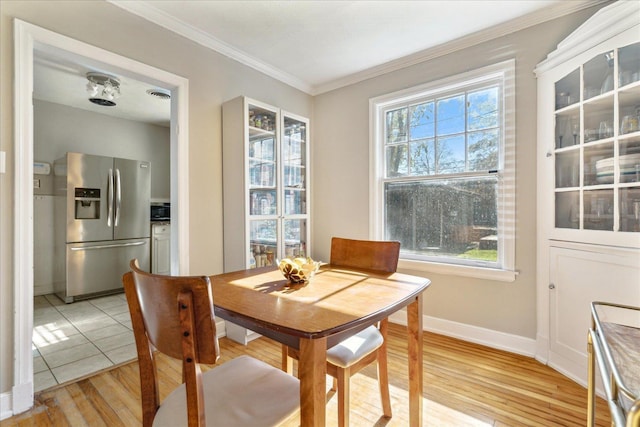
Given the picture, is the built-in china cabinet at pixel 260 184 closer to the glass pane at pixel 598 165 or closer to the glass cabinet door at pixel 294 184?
the glass cabinet door at pixel 294 184

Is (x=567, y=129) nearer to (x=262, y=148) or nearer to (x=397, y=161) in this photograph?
(x=397, y=161)

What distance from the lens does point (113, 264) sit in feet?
12.9

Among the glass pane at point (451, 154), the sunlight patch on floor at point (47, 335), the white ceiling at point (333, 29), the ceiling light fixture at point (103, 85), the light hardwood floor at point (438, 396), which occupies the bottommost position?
the light hardwood floor at point (438, 396)

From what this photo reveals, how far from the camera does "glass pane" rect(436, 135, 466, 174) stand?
2.64 meters

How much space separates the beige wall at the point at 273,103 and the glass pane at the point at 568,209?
188 millimetres

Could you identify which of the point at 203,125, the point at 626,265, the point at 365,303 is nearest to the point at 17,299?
the point at 203,125

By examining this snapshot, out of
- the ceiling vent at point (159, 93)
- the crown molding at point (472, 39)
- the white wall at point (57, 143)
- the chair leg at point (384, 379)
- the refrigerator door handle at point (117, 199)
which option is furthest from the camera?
the refrigerator door handle at point (117, 199)

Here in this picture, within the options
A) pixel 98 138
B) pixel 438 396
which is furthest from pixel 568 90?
pixel 98 138

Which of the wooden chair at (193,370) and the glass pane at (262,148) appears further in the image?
the glass pane at (262,148)

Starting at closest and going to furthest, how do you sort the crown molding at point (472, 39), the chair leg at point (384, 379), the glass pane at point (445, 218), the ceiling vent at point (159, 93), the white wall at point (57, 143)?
the chair leg at point (384, 379) < the crown molding at point (472, 39) < the glass pane at point (445, 218) < the ceiling vent at point (159, 93) < the white wall at point (57, 143)

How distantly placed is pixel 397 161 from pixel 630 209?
174cm

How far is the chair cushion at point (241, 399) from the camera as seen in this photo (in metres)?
0.89

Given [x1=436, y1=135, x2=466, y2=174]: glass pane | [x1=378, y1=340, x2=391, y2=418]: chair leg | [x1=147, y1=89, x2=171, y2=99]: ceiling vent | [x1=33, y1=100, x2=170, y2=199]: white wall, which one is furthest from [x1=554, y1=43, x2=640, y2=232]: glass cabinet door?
[x1=33, y1=100, x2=170, y2=199]: white wall

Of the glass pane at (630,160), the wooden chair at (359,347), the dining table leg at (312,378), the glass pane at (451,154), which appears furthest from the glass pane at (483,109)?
the dining table leg at (312,378)
